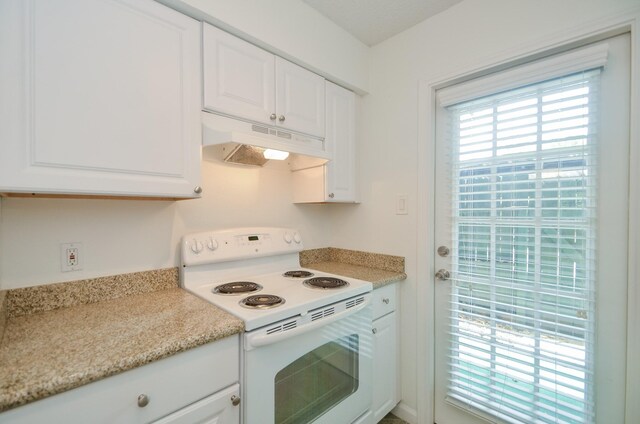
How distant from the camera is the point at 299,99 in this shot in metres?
1.64

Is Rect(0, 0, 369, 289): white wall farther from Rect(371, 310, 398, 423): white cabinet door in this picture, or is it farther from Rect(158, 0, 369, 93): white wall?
Rect(371, 310, 398, 423): white cabinet door

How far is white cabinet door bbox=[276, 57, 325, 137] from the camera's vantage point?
1.55 metres

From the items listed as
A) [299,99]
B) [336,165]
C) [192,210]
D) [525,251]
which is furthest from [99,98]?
[525,251]

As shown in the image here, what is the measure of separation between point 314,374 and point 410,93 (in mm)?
1722

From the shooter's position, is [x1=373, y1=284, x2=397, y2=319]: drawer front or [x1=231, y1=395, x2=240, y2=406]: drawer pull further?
[x1=373, y1=284, x2=397, y2=319]: drawer front

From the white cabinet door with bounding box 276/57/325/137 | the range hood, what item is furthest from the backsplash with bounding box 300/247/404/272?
the white cabinet door with bounding box 276/57/325/137

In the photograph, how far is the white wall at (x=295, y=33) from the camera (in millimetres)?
1277

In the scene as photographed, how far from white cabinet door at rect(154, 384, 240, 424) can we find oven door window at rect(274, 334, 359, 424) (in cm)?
18

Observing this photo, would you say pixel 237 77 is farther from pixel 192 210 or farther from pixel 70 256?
pixel 70 256

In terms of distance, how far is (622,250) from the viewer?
46.4 inches

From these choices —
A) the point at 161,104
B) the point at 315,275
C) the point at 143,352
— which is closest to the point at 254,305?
the point at 143,352

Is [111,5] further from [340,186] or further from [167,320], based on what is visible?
[340,186]

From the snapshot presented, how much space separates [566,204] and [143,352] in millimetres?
1777

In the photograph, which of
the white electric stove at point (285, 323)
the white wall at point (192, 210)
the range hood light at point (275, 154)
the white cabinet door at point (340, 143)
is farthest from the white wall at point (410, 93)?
the range hood light at point (275, 154)
